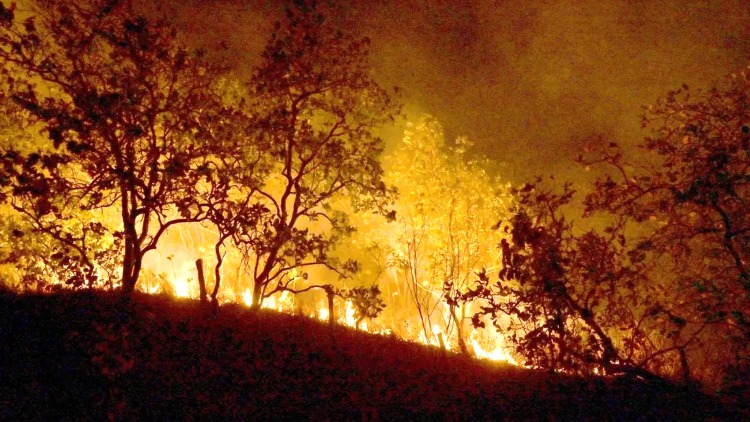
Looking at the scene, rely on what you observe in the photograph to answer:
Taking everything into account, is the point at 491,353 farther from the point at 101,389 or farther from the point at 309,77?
the point at 101,389

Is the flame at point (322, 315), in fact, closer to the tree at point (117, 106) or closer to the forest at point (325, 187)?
the forest at point (325, 187)

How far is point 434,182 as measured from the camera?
69.7 feet

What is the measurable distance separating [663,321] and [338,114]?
9562mm

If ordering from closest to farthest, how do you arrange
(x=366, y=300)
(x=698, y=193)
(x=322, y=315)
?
(x=698, y=193) → (x=366, y=300) → (x=322, y=315)

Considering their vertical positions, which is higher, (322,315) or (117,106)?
(117,106)

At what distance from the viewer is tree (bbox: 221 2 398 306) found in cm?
1232

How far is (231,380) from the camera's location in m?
7.77

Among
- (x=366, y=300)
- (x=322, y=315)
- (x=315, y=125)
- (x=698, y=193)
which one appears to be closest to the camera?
(x=698, y=193)

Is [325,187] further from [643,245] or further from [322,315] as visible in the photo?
[643,245]

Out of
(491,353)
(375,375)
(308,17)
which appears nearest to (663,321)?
(375,375)

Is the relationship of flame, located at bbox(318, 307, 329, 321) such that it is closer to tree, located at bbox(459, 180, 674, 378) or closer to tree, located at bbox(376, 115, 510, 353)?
tree, located at bbox(376, 115, 510, 353)

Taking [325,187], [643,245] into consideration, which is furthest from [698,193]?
[325,187]

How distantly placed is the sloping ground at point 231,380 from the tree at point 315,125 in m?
2.77

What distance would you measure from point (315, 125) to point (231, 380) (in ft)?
27.1
